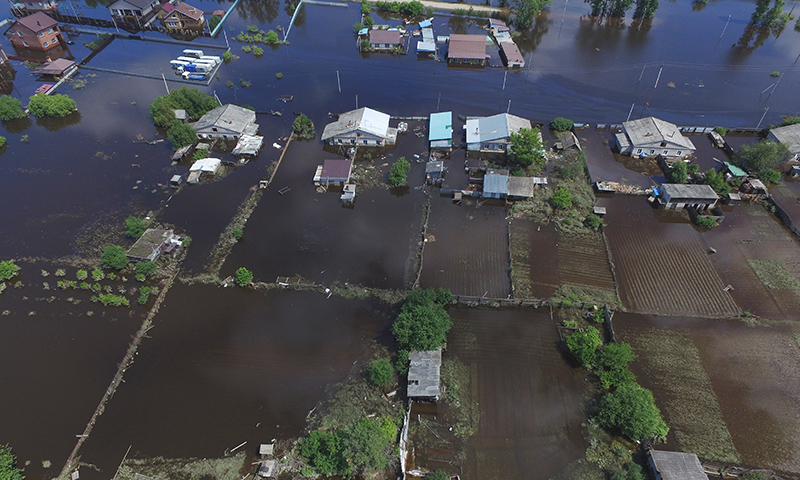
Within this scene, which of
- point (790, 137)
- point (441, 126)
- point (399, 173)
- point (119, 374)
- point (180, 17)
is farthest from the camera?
point (180, 17)

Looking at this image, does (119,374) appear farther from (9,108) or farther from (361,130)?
(9,108)

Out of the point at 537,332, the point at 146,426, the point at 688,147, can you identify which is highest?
the point at 688,147

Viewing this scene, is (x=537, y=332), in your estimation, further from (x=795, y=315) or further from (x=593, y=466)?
(x=795, y=315)

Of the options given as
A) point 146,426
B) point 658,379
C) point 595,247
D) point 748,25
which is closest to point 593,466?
point 658,379

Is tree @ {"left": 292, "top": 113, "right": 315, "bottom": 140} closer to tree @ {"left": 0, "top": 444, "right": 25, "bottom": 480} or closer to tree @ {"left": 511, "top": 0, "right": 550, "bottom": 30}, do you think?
tree @ {"left": 0, "top": 444, "right": 25, "bottom": 480}

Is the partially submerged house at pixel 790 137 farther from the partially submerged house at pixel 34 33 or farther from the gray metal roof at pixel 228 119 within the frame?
the partially submerged house at pixel 34 33

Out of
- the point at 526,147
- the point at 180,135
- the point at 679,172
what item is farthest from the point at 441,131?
the point at 180,135
